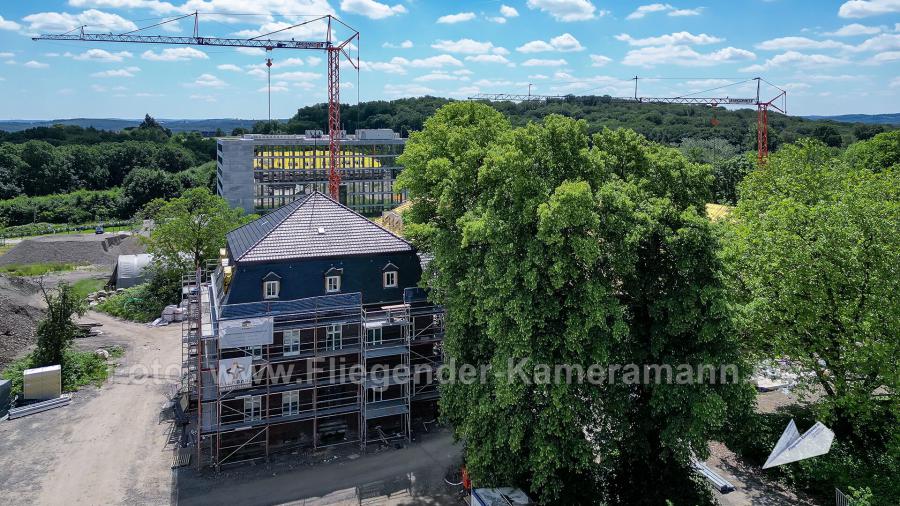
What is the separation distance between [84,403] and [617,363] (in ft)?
83.5

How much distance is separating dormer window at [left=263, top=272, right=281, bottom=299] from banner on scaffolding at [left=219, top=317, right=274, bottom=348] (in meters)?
1.42

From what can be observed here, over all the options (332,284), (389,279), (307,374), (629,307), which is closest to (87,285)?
(307,374)

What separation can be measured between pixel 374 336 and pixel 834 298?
1771 cm

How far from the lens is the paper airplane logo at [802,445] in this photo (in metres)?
22.4

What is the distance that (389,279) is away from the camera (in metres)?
28.2

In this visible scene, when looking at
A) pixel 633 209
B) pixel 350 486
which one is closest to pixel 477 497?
pixel 350 486

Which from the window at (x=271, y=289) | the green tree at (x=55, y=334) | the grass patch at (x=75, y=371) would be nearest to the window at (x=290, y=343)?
the window at (x=271, y=289)

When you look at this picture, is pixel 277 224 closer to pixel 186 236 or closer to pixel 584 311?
pixel 584 311

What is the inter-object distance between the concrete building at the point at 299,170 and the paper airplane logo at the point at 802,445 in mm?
69080

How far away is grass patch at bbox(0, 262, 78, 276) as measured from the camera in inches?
2238

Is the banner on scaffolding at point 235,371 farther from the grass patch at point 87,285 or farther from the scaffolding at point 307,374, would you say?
the grass patch at point 87,285

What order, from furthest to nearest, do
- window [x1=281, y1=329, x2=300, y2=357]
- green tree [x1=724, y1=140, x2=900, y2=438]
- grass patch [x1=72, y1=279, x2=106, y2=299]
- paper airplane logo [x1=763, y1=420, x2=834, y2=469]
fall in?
grass patch [x1=72, y1=279, x2=106, y2=299]
window [x1=281, y1=329, x2=300, y2=357]
paper airplane logo [x1=763, y1=420, x2=834, y2=469]
green tree [x1=724, y1=140, x2=900, y2=438]

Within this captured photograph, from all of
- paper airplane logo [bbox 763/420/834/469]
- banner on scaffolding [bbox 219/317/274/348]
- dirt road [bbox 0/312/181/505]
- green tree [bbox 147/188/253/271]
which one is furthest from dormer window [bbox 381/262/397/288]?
green tree [bbox 147/188/253/271]

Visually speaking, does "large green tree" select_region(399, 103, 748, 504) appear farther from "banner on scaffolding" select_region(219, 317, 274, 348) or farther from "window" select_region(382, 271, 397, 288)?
"banner on scaffolding" select_region(219, 317, 274, 348)
